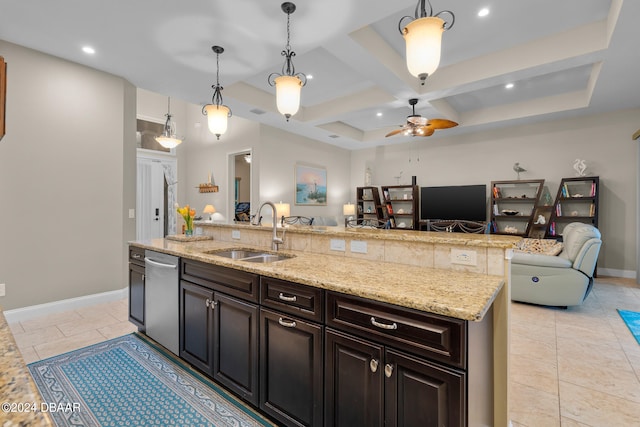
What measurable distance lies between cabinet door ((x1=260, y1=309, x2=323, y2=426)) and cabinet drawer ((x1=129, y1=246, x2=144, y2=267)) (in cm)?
162

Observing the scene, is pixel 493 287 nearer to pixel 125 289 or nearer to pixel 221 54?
pixel 221 54

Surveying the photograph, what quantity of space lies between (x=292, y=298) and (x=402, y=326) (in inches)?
23.0

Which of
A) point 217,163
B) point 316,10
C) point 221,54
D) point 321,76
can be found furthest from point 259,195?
point 316,10

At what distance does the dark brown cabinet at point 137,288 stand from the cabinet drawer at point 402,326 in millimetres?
2053

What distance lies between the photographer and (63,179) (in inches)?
136

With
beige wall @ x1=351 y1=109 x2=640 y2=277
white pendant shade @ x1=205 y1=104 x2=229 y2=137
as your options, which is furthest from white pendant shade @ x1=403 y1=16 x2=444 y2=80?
beige wall @ x1=351 y1=109 x2=640 y2=277

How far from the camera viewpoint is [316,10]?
2.54 metres

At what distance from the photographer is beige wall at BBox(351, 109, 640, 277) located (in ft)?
16.9

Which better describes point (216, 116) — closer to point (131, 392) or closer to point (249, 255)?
point (249, 255)

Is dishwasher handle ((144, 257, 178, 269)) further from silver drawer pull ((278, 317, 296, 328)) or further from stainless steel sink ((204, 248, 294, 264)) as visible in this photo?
silver drawer pull ((278, 317, 296, 328))

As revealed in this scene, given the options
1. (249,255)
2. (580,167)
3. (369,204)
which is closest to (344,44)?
(249,255)

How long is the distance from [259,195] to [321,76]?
2.57 metres

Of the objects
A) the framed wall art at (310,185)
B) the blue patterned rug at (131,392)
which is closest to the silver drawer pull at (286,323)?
the blue patterned rug at (131,392)

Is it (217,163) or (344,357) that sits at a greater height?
(217,163)
